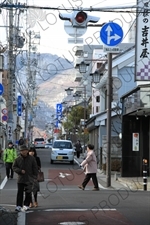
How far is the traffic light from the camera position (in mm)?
12500

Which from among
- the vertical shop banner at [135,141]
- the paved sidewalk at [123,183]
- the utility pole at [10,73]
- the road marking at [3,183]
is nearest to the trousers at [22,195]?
the road marking at [3,183]

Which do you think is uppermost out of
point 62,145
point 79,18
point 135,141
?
point 79,18

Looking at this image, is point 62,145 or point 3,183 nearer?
point 3,183

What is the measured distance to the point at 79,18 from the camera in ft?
41.0

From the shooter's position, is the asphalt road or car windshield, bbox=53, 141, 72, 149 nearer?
the asphalt road

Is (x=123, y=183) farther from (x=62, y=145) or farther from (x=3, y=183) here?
(x=62, y=145)

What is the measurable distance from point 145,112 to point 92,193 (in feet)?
25.1

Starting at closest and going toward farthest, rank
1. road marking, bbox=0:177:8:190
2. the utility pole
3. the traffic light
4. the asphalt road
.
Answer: the asphalt road, the traffic light, road marking, bbox=0:177:8:190, the utility pole

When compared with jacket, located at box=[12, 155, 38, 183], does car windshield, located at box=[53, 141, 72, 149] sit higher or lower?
higher

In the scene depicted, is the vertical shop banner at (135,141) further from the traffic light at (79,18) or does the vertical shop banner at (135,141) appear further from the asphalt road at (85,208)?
the traffic light at (79,18)

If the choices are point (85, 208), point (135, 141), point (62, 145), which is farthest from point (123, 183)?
point (62, 145)

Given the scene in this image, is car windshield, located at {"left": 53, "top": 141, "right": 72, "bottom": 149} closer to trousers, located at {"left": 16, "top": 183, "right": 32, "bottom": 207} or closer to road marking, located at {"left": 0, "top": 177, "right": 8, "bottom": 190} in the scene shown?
road marking, located at {"left": 0, "top": 177, "right": 8, "bottom": 190}

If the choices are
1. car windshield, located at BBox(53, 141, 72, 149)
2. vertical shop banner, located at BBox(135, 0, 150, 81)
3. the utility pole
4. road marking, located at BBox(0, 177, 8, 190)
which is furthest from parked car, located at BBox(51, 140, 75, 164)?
vertical shop banner, located at BBox(135, 0, 150, 81)

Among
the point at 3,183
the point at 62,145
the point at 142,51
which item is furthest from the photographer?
the point at 62,145
